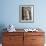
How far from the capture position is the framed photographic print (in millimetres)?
3926

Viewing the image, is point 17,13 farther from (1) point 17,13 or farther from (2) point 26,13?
(2) point 26,13

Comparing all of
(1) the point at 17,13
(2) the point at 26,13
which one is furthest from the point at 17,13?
(2) the point at 26,13

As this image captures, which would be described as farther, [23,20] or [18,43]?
[23,20]

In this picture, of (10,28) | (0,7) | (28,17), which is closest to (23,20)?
(28,17)

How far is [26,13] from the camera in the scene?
396 centimetres

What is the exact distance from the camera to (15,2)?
12.9 ft

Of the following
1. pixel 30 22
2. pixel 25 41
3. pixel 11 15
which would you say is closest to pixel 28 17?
pixel 30 22

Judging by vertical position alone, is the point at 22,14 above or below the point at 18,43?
above

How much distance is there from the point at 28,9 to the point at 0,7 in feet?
2.86

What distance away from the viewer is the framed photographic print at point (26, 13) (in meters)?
3.93

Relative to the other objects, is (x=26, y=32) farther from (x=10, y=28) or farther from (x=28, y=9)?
(x=28, y=9)

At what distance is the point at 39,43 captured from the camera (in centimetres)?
349

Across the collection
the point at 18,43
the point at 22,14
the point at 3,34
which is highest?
the point at 22,14

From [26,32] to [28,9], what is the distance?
830 millimetres
